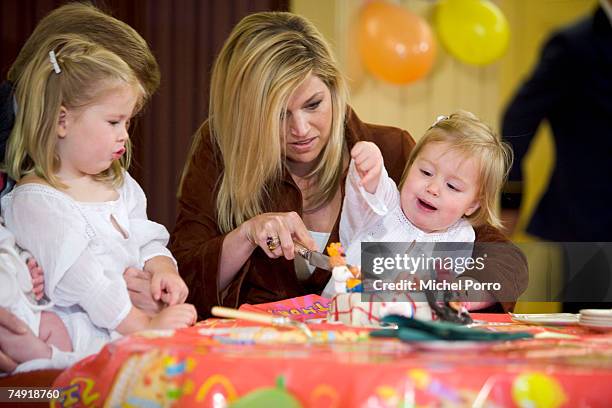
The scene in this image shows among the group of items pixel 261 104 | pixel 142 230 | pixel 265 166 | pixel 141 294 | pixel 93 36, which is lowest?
pixel 141 294

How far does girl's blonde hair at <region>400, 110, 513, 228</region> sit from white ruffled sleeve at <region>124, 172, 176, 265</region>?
0.57 meters

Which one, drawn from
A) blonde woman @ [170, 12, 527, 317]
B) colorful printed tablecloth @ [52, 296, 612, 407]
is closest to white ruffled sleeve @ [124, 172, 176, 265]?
blonde woman @ [170, 12, 527, 317]

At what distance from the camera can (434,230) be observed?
1.90 meters

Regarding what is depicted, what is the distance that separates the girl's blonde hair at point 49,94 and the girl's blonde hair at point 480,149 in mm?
701

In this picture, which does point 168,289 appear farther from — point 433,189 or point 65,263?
point 433,189

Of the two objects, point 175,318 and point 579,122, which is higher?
point 579,122

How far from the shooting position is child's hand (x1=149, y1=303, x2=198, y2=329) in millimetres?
1455

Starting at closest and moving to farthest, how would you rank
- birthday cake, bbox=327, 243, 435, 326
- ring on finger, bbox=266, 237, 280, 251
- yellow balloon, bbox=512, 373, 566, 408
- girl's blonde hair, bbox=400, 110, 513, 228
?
yellow balloon, bbox=512, 373, 566, 408
birthday cake, bbox=327, 243, 435, 326
ring on finger, bbox=266, 237, 280, 251
girl's blonde hair, bbox=400, 110, 513, 228

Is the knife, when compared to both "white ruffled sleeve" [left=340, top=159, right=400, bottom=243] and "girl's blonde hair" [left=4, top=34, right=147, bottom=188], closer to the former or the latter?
"white ruffled sleeve" [left=340, top=159, right=400, bottom=243]

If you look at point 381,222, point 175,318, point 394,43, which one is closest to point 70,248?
point 175,318

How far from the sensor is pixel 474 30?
12.1 feet

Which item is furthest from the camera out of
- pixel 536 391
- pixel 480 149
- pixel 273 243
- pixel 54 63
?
pixel 480 149

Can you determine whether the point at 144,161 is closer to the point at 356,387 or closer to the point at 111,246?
the point at 111,246

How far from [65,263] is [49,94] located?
34 centimetres
